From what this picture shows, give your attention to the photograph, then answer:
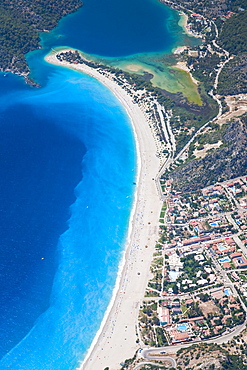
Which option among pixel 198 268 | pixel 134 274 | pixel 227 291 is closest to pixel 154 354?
pixel 134 274

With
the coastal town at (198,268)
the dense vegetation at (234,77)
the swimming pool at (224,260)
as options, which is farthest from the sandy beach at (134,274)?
the dense vegetation at (234,77)

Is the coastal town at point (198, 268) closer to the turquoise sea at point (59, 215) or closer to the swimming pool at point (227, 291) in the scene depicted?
the swimming pool at point (227, 291)

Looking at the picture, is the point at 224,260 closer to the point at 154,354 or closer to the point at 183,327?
the point at 183,327

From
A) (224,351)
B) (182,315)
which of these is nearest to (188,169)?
(182,315)

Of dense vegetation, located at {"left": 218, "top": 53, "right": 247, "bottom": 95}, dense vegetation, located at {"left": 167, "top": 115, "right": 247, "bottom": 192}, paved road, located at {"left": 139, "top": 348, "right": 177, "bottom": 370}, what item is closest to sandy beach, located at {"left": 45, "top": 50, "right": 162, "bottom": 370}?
paved road, located at {"left": 139, "top": 348, "right": 177, "bottom": 370}

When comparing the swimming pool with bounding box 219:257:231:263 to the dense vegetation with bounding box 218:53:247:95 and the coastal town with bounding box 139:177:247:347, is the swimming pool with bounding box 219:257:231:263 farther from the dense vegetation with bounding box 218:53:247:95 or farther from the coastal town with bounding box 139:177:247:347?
the dense vegetation with bounding box 218:53:247:95
